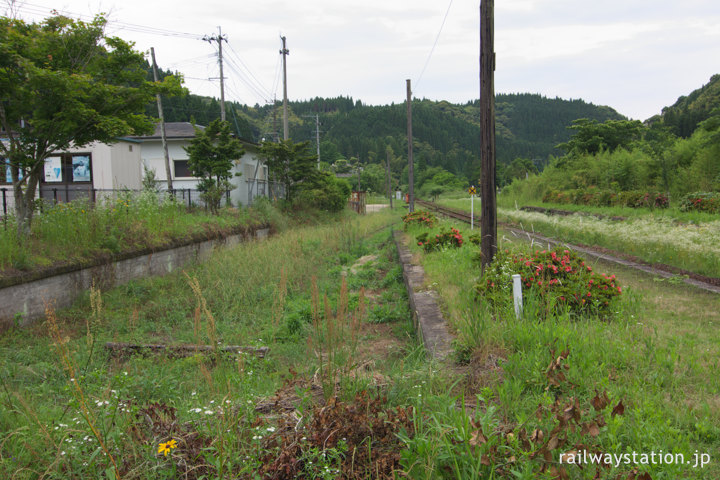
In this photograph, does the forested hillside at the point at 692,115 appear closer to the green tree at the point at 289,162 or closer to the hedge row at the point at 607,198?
the hedge row at the point at 607,198

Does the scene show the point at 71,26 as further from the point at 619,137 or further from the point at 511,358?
the point at 619,137

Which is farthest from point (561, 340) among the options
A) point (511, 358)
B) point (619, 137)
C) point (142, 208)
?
point (619, 137)

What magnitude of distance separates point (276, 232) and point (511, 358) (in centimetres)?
1877

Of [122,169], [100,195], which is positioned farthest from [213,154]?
[100,195]

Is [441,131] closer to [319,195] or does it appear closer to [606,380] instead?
[319,195]

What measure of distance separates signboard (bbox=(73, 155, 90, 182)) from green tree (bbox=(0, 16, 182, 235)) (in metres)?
11.7

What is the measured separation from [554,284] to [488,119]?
91.1 inches

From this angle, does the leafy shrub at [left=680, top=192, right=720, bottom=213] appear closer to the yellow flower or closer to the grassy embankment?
the grassy embankment

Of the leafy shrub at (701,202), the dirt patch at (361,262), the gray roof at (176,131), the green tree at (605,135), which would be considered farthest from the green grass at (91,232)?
the green tree at (605,135)

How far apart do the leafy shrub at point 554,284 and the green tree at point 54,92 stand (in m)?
8.12

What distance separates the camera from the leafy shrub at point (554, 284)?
511cm

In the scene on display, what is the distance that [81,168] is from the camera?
798 inches

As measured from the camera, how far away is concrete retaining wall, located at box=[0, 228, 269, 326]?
7039mm

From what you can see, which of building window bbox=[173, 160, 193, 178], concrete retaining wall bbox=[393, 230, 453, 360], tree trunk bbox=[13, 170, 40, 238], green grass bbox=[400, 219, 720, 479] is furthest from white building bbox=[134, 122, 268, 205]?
green grass bbox=[400, 219, 720, 479]
